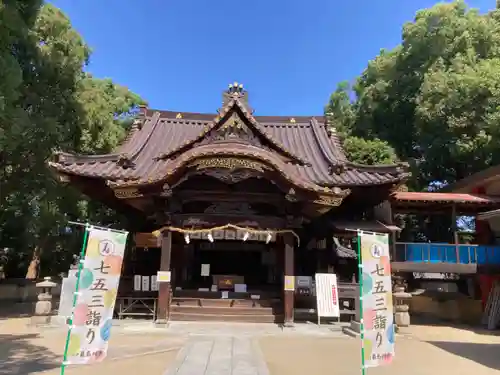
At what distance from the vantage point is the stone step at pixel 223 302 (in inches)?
557

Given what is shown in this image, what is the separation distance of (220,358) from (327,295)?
5822mm

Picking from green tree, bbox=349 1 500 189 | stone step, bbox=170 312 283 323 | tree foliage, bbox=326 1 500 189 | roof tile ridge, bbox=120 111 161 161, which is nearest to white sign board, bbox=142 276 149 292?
stone step, bbox=170 312 283 323

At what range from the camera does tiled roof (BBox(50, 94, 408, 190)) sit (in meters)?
13.1

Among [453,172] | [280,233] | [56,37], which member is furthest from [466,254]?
[56,37]

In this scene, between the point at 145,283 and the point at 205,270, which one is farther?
the point at 205,270

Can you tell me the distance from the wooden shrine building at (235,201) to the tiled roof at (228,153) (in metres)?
0.05

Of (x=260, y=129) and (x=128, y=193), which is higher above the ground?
(x=260, y=129)

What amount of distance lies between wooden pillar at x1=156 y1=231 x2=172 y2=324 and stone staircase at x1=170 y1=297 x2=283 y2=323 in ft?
2.44

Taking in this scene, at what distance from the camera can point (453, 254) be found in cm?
1538

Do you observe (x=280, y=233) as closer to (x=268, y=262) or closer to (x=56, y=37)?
(x=268, y=262)

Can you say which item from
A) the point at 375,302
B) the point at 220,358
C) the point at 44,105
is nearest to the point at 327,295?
the point at 220,358

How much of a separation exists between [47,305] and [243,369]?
817 centimetres

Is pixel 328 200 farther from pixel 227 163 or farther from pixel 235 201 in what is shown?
pixel 227 163

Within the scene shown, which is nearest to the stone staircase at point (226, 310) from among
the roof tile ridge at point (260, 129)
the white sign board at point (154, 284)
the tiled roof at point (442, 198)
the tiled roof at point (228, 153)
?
the white sign board at point (154, 284)
